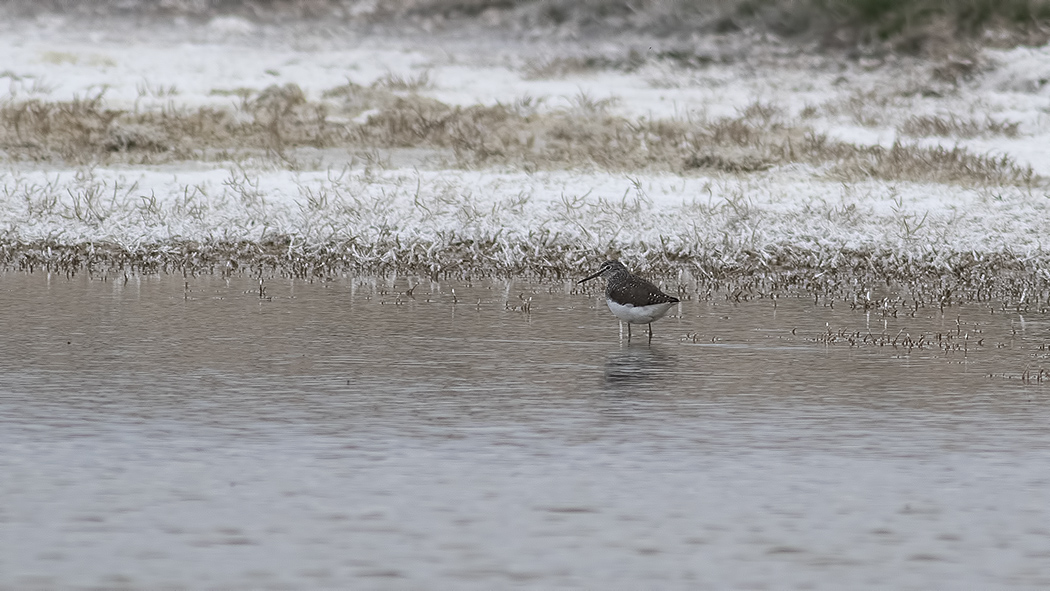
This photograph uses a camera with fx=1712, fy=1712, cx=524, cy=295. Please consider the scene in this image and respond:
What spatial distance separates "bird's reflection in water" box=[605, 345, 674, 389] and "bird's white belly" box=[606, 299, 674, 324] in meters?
0.21

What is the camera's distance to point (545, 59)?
157 feet

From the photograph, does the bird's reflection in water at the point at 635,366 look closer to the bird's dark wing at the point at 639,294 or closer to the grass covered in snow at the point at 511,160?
the bird's dark wing at the point at 639,294

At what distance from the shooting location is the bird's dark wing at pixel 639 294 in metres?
12.4

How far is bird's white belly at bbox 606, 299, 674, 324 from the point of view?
12.4 meters

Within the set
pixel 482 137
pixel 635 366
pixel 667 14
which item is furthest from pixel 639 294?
pixel 667 14

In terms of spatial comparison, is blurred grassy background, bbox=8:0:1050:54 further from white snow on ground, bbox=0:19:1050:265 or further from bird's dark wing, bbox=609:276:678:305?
bird's dark wing, bbox=609:276:678:305

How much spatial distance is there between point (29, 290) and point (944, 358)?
8293 mm

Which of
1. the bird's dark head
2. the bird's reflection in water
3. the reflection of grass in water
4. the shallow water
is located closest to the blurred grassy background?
the reflection of grass in water

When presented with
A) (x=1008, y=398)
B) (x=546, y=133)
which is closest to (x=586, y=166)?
(x=546, y=133)

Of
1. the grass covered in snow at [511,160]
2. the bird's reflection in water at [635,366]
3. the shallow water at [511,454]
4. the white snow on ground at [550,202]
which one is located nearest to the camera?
the shallow water at [511,454]

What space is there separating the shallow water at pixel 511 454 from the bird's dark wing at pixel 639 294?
409 millimetres

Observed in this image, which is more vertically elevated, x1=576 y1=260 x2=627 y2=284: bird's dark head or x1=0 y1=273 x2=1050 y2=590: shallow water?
x1=576 y1=260 x2=627 y2=284: bird's dark head

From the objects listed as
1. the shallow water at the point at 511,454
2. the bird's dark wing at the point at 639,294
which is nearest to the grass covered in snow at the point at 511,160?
the bird's dark wing at the point at 639,294

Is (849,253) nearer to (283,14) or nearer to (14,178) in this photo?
(14,178)
